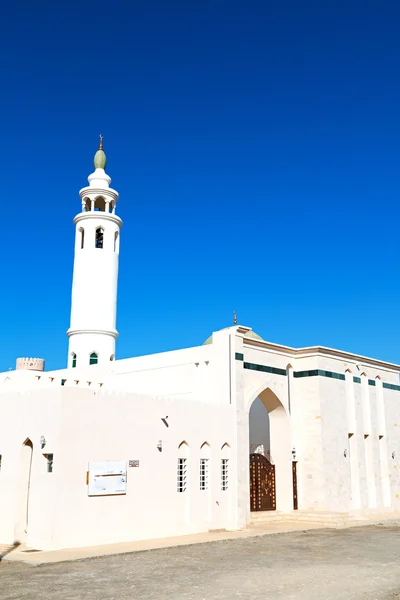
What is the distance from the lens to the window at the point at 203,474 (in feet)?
63.7

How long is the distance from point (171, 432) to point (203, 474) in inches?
81.6

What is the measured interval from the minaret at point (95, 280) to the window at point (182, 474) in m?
11.3

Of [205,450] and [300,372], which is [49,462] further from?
[300,372]

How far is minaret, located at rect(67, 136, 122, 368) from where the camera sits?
30.0 m

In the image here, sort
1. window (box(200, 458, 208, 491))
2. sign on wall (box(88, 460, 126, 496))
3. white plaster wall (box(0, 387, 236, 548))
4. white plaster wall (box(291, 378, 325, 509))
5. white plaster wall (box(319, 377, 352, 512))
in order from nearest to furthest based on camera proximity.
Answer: white plaster wall (box(0, 387, 236, 548))
sign on wall (box(88, 460, 126, 496))
window (box(200, 458, 208, 491))
white plaster wall (box(291, 378, 325, 509))
white plaster wall (box(319, 377, 352, 512))

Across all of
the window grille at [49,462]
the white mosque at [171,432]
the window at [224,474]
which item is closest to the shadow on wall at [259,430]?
the white mosque at [171,432]

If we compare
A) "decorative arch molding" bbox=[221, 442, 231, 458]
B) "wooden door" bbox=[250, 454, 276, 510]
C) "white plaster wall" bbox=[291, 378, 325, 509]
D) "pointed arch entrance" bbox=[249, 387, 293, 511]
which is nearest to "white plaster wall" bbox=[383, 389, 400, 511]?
"white plaster wall" bbox=[291, 378, 325, 509]

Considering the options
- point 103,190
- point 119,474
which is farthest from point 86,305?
point 119,474

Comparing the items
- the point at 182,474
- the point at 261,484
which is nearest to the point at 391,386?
the point at 261,484

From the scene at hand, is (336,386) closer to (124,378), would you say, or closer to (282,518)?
(282,518)

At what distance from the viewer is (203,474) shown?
64.2 ft

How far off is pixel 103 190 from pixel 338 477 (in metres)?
18.4

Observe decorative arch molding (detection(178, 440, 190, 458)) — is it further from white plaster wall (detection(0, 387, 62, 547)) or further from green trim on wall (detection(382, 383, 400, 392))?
green trim on wall (detection(382, 383, 400, 392))

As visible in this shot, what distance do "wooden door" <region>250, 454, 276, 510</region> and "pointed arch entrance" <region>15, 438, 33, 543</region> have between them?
9.20 m
